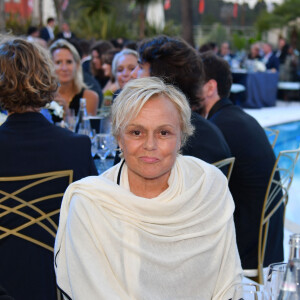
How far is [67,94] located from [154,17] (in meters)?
20.7

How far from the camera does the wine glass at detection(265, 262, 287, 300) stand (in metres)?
1.08

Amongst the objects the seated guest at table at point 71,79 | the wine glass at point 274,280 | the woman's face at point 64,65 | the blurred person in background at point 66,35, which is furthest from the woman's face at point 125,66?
the wine glass at point 274,280

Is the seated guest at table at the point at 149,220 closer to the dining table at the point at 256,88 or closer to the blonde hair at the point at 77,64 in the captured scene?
the blonde hair at the point at 77,64

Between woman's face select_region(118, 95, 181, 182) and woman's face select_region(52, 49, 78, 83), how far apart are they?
3296 mm

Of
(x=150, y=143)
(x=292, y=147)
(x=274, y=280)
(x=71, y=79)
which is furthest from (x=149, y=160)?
(x=292, y=147)

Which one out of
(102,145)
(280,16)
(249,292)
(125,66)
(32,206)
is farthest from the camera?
(280,16)

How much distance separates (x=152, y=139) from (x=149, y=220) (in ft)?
0.85

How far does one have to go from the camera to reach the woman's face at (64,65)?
199 inches

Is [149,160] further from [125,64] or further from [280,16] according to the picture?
[280,16]

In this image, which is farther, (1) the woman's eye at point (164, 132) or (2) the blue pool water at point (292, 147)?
(2) the blue pool water at point (292, 147)

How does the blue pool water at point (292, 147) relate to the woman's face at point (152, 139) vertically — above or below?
below

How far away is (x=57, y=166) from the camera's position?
2.32 m

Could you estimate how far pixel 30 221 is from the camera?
7.39 feet

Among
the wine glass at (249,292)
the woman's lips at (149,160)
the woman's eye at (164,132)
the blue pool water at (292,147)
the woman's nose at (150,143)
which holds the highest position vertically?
the woman's eye at (164,132)
